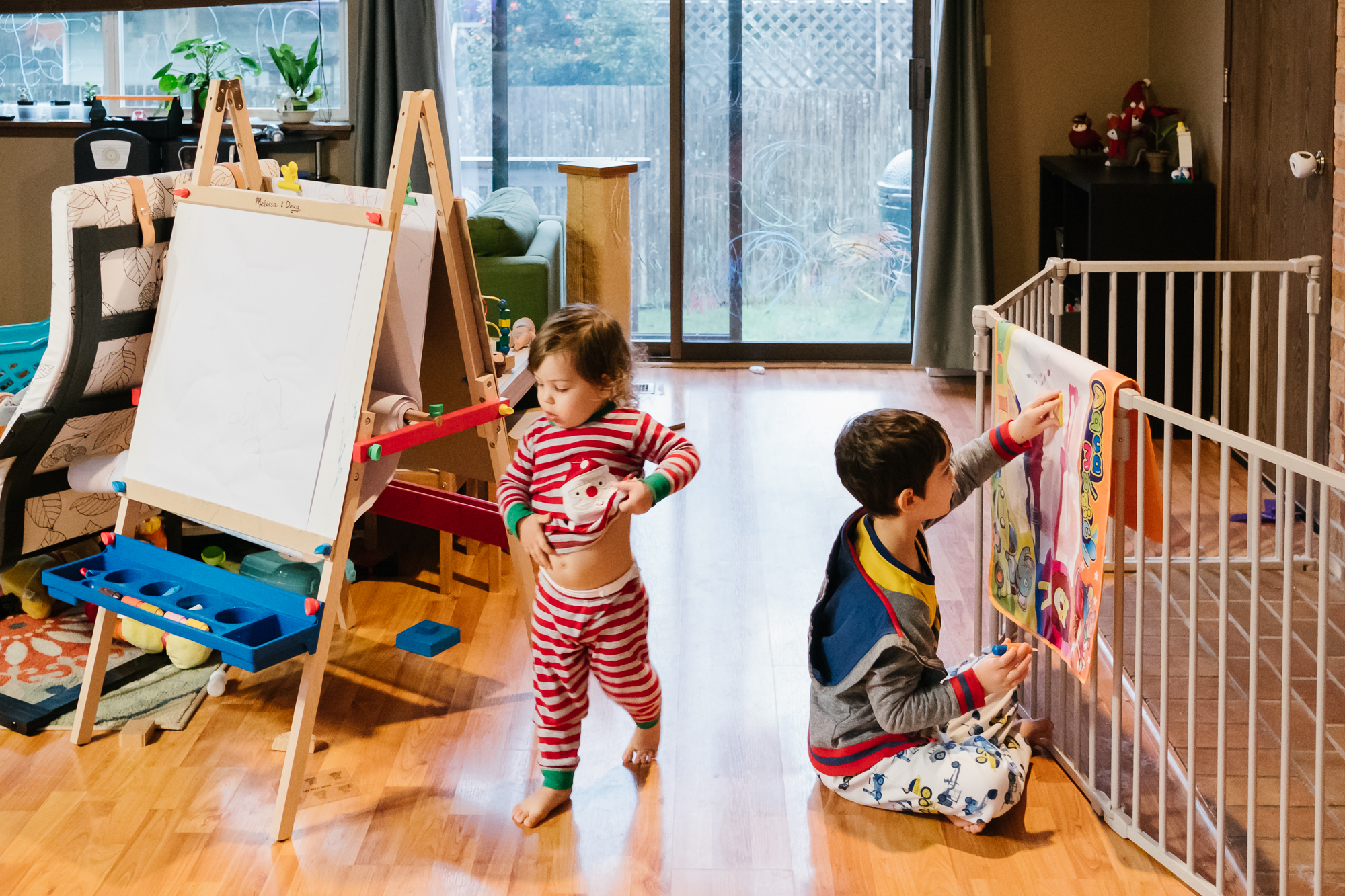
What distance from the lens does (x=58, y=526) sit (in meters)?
2.65

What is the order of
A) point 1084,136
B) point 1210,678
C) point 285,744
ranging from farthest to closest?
1. point 1084,136
2. point 1210,678
3. point 285,744

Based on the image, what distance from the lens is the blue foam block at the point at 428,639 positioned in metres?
2.70

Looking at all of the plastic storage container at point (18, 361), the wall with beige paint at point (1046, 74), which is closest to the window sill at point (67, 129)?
the plastic storage container at point (18, 361)

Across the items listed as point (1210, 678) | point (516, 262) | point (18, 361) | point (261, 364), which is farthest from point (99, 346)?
point (1210, 678)

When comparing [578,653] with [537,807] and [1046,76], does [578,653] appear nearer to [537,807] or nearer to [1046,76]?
[537,807]

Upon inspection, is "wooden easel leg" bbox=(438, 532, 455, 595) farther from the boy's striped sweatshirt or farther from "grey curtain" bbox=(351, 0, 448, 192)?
"grey curtain" bbox=(351, 0, 448, 192)

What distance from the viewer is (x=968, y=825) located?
2090 millimetres

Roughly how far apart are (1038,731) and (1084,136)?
3584 mm

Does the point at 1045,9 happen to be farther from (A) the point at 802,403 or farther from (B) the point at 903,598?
(B) the point at 903,598

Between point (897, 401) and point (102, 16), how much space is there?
3790 millimetres

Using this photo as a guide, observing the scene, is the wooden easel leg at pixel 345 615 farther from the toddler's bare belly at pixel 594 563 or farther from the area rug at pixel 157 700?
the toddler's bare belly at pixel 594 563

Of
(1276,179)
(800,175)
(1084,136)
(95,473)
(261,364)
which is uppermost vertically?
(1084,136)

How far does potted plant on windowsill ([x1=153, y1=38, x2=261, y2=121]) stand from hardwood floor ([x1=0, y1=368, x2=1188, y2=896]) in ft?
10.6

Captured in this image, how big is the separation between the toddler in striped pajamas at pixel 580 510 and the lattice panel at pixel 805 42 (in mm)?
3869
